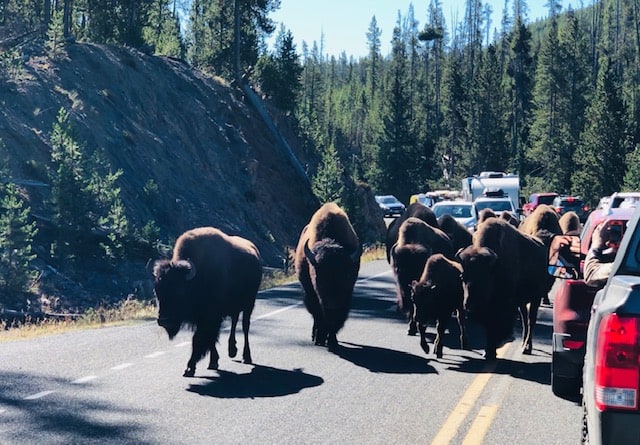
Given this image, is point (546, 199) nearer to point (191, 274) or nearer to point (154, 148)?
point (154, 148)

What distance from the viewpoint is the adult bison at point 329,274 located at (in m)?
10.8

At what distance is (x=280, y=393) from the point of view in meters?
8.05

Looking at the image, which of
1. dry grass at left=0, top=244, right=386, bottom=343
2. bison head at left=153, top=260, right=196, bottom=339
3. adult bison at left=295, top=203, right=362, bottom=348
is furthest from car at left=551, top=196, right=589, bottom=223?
bison head at left=153, top=260, right=196, bottom=339

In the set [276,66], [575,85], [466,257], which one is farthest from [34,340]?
[575,85]

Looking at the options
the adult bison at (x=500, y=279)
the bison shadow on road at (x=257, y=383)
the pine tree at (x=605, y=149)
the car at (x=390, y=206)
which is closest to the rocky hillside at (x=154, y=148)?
the bison shadow on road at (x=257, y=383)

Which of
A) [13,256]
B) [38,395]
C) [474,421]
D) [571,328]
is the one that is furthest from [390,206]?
[571,328]

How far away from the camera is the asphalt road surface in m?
6.50

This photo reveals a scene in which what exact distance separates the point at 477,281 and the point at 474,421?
3338mm

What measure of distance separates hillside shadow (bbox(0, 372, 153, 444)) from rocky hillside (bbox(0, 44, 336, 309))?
13.1m

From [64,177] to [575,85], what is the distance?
228 ft

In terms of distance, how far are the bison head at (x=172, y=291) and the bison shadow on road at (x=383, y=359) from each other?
2230 millimetres

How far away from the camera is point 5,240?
1883 cm

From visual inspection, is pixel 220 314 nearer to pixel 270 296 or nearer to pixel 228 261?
pixel 228 261

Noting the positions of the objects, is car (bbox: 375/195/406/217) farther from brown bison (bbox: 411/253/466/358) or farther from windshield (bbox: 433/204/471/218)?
brown bison (bbox: 411/253/466/358)
